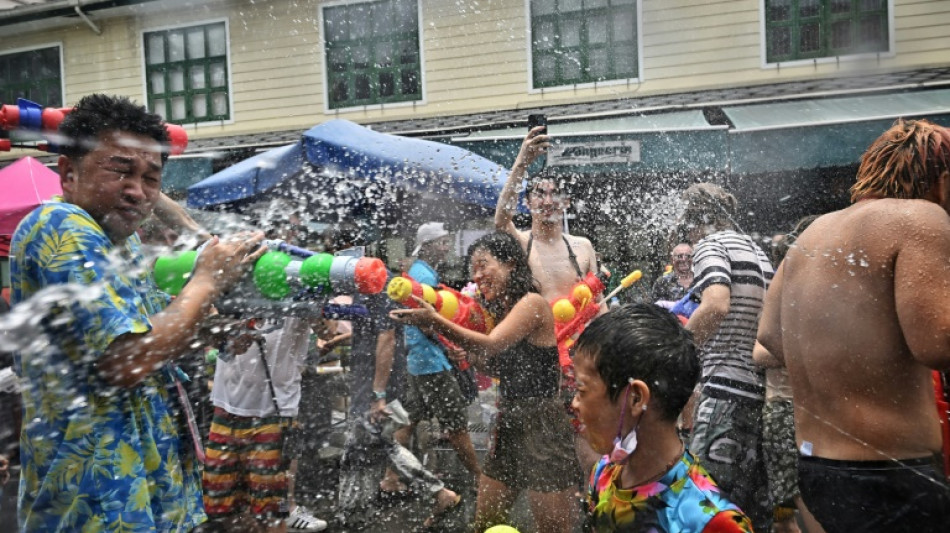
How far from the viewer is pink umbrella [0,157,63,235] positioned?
5723 mm

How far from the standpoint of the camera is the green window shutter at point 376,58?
9.48 m

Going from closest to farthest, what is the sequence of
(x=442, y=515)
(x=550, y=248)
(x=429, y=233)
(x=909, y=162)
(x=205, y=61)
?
(x=909, y=162)
(x=550, y=248)
(x=442, y=515)
(x=429, y=233)
(x=205, y=61)

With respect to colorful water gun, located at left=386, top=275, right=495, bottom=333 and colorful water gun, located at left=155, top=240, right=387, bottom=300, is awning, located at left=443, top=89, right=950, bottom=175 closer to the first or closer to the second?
colorful water gun, located at left=386, top=275, right=495, bottom=333

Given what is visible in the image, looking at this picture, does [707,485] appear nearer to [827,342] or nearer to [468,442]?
[827,342]

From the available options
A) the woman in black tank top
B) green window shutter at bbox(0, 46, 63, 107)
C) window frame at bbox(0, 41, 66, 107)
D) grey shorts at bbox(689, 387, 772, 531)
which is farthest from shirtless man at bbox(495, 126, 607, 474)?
green window shutter at bbox(0, 46, 63, 107)

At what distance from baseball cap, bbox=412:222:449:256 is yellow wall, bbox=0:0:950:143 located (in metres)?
4.16

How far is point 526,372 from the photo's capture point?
3516mm

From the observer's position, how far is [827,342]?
2.27 meters

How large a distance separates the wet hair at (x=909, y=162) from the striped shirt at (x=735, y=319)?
3.33ft

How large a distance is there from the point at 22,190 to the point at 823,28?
329 inches

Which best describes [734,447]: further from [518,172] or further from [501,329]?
[518,172]

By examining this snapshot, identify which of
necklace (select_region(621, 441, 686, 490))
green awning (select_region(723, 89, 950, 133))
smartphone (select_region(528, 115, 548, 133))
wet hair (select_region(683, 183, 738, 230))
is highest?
green awning (select_region(723, 89, 950, 133))

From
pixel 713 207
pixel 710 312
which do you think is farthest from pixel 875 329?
pixel 713 207

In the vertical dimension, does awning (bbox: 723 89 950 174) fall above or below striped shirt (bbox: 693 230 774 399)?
above
